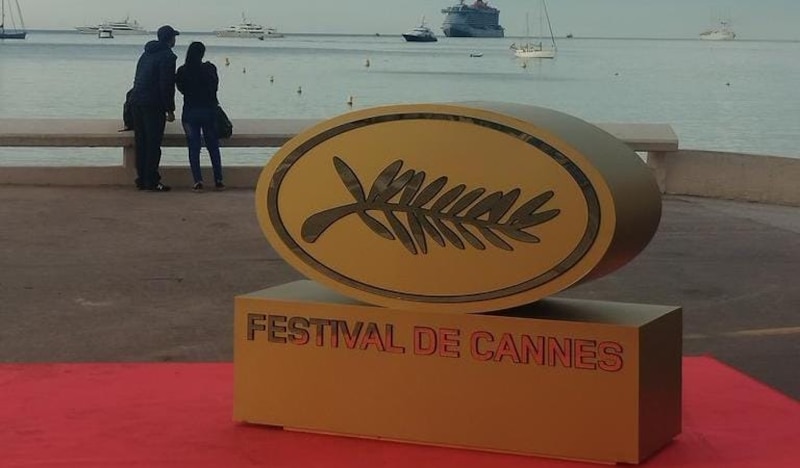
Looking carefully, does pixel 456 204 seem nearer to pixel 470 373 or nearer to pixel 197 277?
pixel 470 373

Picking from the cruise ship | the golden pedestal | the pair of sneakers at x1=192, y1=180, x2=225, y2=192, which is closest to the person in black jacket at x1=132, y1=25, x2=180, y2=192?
the pair of sneakers at x1=192, y1=180, x2=225, y2=192

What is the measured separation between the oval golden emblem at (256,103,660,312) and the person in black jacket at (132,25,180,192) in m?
8.88

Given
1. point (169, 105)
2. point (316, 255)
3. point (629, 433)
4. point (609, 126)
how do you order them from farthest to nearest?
point (609, 126) < point (169, 105) < point (316, 255) < point (629, 433)

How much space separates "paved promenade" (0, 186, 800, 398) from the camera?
22.6ft

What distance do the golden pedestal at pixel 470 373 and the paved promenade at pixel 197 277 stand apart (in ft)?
7.42

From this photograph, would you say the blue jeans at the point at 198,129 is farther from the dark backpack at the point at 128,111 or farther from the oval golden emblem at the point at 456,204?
the oval golden emblem at the point at 456,204

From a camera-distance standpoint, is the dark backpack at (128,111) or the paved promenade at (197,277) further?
the dark backpack at (128,111)

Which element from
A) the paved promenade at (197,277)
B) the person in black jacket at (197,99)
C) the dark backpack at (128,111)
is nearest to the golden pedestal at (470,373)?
the paved promenade at (197,277)

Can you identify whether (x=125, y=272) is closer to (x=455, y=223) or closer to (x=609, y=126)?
(x=455, y=223)

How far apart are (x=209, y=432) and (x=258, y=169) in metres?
10.1

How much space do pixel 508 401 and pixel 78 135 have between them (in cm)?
1030

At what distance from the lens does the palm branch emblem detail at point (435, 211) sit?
13.0 ft

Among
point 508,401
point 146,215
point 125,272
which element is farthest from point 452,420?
point 146,215

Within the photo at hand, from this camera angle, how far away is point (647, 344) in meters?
3.92
